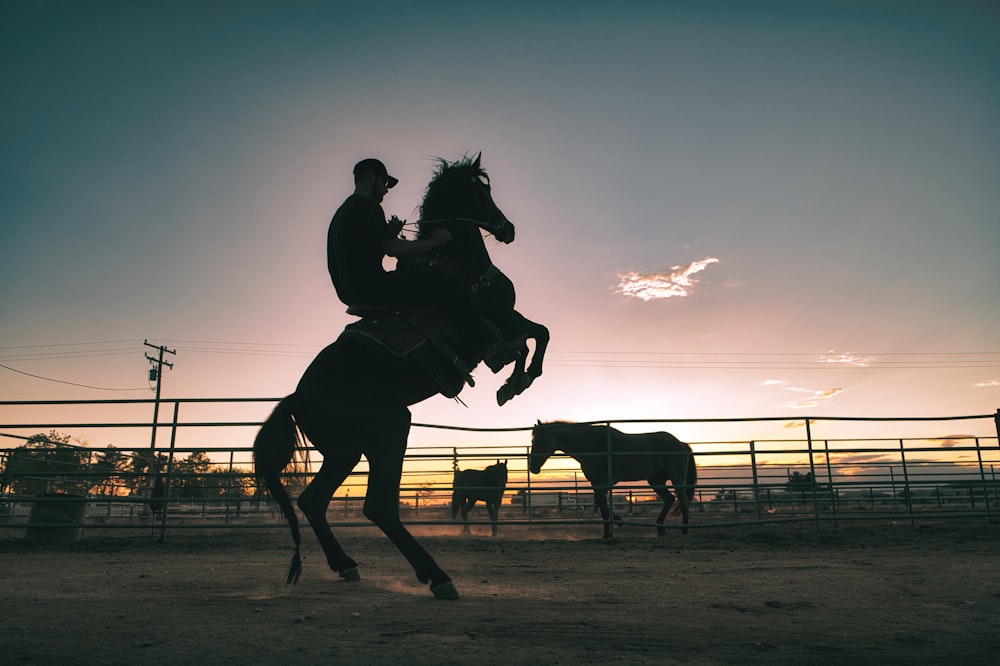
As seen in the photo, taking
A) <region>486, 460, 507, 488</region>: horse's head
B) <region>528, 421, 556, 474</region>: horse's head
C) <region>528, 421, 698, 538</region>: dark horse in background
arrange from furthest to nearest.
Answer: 1. <region>486, 460, 507, 488</region>: horse's head
2. <region>528, 421, 556, 474</region>: horse's head
3. <region>528, 421, 698, 538</region>: dark horse in background

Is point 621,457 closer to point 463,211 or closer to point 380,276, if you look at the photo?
point 463,211

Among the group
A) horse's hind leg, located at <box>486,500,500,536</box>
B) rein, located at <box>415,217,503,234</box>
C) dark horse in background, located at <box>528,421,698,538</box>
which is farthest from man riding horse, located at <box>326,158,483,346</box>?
horse's hind leg, located at <box>486,500,500,536</box>

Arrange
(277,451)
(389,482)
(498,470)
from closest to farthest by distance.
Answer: (389,482), (277,451), (498,470)

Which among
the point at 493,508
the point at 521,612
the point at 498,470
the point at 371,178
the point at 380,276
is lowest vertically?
the point at 493,508

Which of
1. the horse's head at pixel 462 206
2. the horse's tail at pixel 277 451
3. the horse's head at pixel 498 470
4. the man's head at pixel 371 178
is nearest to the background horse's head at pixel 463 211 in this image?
the horse's head at pixel 462 206

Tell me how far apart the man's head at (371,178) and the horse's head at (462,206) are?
26 cm

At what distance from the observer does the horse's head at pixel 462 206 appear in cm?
354

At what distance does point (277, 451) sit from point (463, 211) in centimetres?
168

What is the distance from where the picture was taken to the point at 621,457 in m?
9.91

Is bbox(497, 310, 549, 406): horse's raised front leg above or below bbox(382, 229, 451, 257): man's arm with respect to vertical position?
below

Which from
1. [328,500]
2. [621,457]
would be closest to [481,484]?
[621,457]

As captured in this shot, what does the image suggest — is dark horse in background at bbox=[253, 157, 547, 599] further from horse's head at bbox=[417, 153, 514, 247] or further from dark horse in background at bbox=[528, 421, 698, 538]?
dark horse in background at bbox=[528, 421, 698, 538]

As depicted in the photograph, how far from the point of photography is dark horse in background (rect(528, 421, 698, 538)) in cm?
962

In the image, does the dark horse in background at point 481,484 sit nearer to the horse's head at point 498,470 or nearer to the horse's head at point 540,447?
the horse's head at point 498,470
